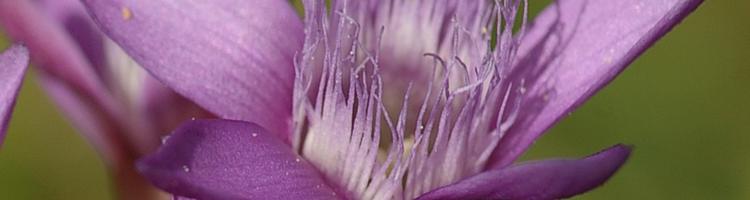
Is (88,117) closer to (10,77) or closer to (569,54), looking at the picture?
(10,77)

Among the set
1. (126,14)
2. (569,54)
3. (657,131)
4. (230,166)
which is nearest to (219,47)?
(126,14)

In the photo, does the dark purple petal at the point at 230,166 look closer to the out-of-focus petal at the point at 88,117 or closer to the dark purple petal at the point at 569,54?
the dark purple petal at the point at 569,54

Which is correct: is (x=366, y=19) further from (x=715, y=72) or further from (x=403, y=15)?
(x=715, y=72)

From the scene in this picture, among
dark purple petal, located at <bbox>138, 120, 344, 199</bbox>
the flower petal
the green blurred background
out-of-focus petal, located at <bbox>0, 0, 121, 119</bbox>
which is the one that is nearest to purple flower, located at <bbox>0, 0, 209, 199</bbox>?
out-of-focus petal, located at <bbox>0, 0, 121, 119</bbox>

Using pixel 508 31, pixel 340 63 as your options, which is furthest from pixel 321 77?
pixel 508 31

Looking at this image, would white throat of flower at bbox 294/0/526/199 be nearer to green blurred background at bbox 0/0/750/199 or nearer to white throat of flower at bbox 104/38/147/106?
white throat of flower at bbox 104/38/147/106

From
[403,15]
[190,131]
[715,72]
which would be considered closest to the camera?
[190,131]
